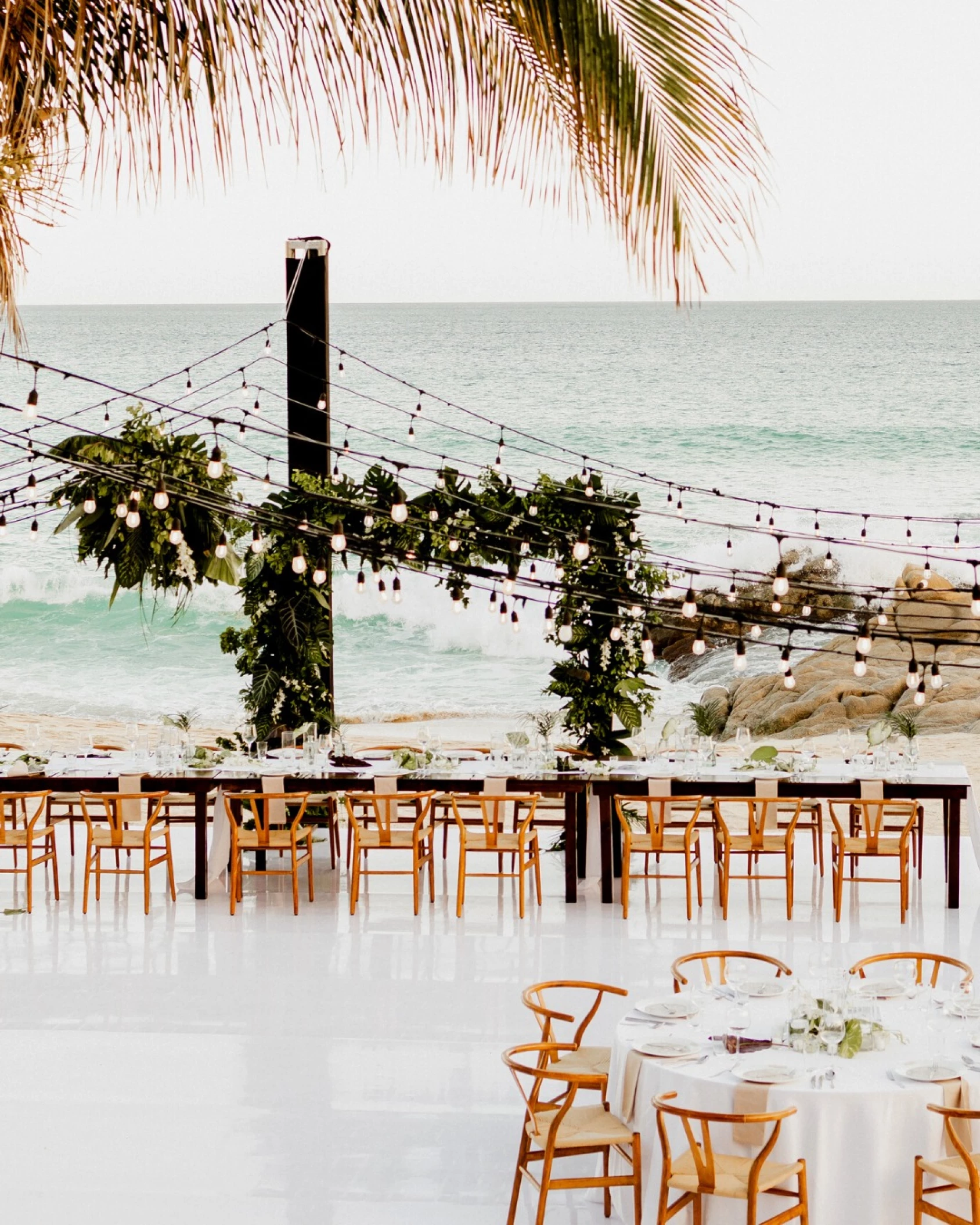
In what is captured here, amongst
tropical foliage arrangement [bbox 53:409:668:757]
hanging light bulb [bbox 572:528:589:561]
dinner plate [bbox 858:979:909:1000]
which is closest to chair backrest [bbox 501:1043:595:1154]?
dinner plate [bbox 858:979:909:1000]

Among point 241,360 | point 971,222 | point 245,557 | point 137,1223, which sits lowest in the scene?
point 137,1223

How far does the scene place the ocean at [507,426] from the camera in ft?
92.5

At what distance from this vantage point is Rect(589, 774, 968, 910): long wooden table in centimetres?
977

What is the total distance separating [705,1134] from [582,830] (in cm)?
584

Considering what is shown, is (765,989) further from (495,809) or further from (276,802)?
(276,802)

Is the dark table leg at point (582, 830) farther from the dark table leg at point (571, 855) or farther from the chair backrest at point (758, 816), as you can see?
the chair backrest at point (758, 816)

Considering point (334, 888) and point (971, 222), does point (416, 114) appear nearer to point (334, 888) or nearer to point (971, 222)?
point (334, 888)

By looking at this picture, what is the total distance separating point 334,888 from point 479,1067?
3.92 m

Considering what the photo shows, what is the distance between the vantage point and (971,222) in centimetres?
2759

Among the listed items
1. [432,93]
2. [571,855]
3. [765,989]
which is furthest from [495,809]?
[432,93]

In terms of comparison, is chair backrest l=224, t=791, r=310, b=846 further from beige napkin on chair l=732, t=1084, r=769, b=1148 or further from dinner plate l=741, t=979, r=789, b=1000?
beige napkin on chair l=732, t=1084, r=769, b=1148

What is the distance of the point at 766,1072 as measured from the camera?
481 cm

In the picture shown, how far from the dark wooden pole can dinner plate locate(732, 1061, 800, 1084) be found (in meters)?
7.43

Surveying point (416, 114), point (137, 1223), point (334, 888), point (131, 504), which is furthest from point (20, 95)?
point (334, 888)
